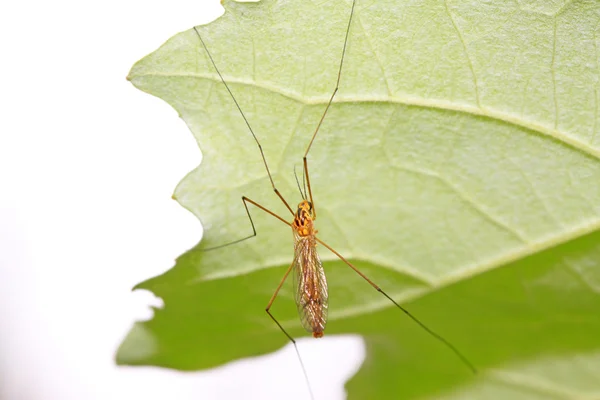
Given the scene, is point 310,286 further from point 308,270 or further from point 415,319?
point 415,319

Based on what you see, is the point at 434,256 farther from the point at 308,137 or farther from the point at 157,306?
the point at 157,306

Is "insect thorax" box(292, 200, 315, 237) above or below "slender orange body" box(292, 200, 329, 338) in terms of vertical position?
above

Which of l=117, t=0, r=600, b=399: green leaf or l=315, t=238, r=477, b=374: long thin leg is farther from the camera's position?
l=315, t=238, r=477, b=374: long thin leg

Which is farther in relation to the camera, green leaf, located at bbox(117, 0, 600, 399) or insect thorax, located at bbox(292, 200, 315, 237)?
insect thorax, located at bbox(292, 200, 315, 237)

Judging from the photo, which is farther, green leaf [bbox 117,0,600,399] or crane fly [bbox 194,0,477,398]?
crane fly [bbox 194,0,477,398]

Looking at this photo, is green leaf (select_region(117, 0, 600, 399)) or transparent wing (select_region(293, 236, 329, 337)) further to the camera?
transparent wing (select_region(293, 236, 329, 337))

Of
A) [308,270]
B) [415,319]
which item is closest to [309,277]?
[308,270]

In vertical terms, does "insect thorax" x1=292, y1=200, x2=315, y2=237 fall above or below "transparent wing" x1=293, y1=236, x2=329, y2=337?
above
